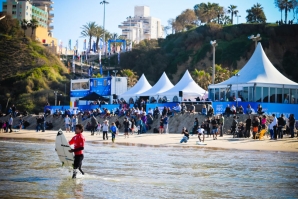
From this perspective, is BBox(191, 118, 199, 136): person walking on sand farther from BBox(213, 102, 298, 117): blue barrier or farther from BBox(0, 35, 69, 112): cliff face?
BBox(0, 35, 69, 112): cliff face

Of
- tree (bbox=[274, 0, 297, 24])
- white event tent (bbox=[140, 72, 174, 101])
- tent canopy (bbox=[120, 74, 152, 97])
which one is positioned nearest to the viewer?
white event tent (bbox=[140, 72, 174, 101])

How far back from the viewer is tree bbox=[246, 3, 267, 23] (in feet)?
368

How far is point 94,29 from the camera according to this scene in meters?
123

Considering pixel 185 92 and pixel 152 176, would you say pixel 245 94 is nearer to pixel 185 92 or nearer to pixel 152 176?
pixel 185 92

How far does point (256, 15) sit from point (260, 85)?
7690 centimetres

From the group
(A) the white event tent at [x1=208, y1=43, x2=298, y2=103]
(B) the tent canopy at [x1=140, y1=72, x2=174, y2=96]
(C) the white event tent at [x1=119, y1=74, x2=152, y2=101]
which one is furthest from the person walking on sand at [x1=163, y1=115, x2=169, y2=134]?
(C) the white event tent at [x1=119, y1=74, x2=152, y2=101]

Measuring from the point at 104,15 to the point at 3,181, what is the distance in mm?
85896

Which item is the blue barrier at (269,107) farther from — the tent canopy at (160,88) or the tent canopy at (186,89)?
the tent canopy at (160,88)

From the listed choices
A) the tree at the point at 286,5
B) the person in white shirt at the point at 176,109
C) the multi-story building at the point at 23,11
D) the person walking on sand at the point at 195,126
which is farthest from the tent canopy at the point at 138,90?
the multi-story building at the point at 23,11

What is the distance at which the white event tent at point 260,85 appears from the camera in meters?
39.2

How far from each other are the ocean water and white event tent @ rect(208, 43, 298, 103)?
54.7 feet

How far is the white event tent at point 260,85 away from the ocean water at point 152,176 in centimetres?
1666

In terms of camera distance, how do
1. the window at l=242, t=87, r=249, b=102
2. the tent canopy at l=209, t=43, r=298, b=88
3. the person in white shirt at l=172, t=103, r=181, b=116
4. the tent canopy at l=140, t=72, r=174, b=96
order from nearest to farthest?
the person in white shirt at l=172, t=103, r=181, b=116 → the tent canopy at l=209, t=43, r=298, b=88 → the window at l=242, t=87, r=249, b=102 → the tent canopy at l=140, t=72, r=174, b=96

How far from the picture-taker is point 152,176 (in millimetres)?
15383
